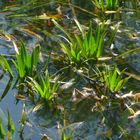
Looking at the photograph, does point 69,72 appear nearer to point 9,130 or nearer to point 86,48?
point 86,48

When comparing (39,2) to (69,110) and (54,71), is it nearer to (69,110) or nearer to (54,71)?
(54,71)

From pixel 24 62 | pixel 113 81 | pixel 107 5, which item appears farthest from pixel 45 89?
pixel 107 5

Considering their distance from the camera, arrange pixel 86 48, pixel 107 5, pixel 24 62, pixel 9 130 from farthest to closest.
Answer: pixel 107 5 → pixel 86 48 → pixel 24 62 → pixel 9 130

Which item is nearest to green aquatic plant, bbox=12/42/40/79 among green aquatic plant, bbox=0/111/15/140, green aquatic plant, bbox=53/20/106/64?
green aquatic plant, bbox=53/20/106/64

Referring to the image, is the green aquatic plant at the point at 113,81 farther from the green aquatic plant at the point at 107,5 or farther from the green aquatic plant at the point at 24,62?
the green aquatic plant at the point at 107,5

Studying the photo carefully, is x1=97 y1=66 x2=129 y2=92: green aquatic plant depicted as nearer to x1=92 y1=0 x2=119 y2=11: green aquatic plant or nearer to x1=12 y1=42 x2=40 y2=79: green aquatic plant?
x1=12 y1=42 x2=40 y2=79: green aquatic plant

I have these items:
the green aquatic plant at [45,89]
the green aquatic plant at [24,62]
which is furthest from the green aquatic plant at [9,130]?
the green aquatic plant at [24,62]

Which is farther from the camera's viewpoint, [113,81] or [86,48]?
[86,48]
